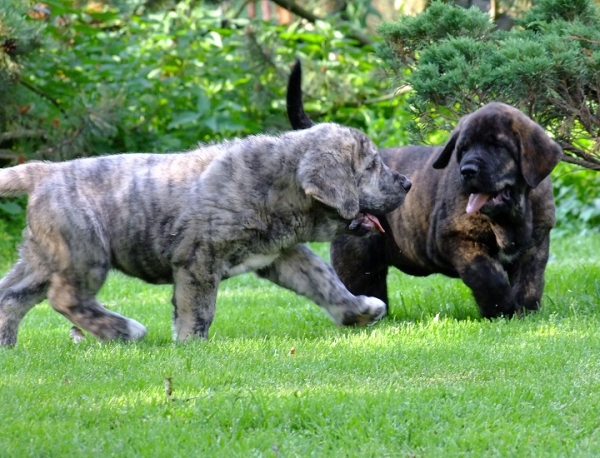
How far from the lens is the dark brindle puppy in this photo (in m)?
6.27

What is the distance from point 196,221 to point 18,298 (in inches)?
47.4

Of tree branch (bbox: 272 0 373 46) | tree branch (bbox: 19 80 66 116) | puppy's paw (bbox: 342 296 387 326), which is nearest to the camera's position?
puppy's paw (bbox: 342 296 387 326)

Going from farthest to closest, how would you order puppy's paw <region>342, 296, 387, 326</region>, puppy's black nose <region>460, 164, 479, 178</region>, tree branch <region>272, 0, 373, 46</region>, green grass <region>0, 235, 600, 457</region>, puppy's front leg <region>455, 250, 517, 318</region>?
tree branch <region>272, 0, 373, 46</region>
puppy's front leg <region>455, 250, 517, 318</region>
puppy's paw <region>342, 296, 387, 326</region>
puppy's black nose <region>460, 164, 479, 178</region>
green grass <region>0, 235, 600, 457</region>

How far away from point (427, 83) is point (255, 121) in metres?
7.11

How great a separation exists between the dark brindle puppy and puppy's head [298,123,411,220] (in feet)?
1.57

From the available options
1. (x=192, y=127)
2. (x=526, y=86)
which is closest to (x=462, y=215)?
(x=526, y=86)

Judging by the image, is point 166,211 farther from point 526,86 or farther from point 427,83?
point 526,86

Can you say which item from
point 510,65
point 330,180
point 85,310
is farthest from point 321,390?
point 510,65

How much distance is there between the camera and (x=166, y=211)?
20.1 feet

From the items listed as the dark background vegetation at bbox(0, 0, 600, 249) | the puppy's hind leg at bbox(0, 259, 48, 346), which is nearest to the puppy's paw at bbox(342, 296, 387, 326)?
the dark background vegetation at bbox(0, 0, 600, 249)

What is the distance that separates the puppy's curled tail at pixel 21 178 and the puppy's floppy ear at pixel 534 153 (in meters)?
2.91

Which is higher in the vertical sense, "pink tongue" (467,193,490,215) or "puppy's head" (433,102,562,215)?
"puppy's head" (433,102,562,215)

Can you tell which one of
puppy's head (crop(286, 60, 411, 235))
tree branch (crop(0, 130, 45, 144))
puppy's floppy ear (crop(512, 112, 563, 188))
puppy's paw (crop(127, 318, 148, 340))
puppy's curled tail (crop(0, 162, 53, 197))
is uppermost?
puppy's floppy ear (crop(512, 112, 563, 188))

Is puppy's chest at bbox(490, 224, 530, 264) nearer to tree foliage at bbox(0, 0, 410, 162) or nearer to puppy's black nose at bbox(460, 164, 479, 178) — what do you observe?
puppy's black nose at bbox(460, 164, 479, 178)
